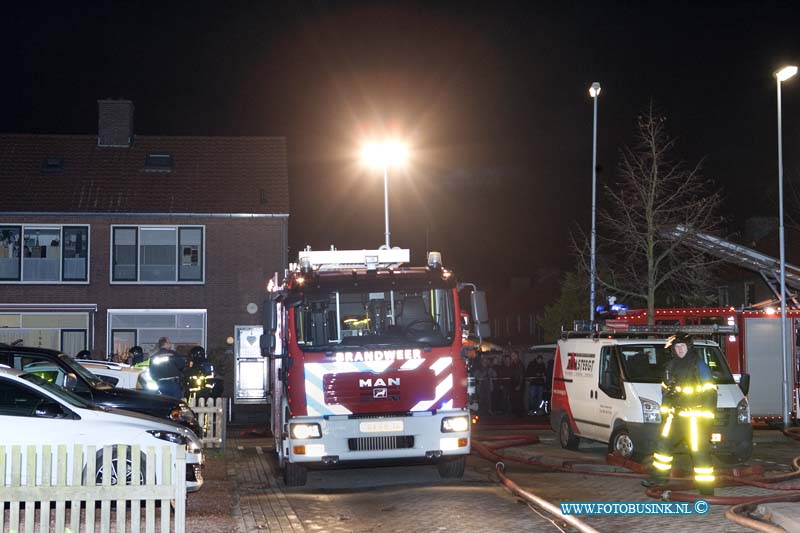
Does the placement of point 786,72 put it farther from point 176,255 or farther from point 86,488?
point 176,255

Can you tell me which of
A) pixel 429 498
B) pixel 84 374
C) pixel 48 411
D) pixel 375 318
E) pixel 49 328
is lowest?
pixel 429 498

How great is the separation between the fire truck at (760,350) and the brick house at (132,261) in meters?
14.9

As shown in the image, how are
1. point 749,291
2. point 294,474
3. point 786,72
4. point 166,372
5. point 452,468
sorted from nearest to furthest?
1. point 294,474
2. point 452,468
3. point 166,372
4. point 786,72
5. point 749,291

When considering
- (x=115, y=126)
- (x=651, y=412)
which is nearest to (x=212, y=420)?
(x=651, y=412)

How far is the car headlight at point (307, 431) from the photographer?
12664mm

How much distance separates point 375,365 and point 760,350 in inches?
503

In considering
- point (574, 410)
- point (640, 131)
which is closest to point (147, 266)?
point (640, 131)

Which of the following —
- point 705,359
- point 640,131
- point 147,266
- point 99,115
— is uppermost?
point 99,115

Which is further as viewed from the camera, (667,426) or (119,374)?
(119,374)

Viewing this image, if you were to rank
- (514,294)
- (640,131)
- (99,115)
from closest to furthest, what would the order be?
(640,131)
(99,115)
(514,294)

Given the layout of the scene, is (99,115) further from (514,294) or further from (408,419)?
(514,294)

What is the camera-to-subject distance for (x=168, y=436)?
11.1 meters

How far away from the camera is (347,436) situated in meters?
12.7

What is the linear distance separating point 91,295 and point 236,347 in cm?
515
